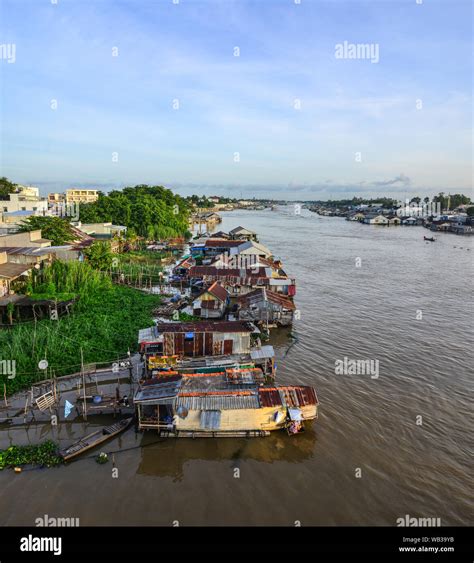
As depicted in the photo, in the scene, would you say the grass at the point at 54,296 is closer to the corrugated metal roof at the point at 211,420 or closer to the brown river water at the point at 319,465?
the brown river water at the point at 319,465

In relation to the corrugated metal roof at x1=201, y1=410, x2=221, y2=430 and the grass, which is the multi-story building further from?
the corrugated metal roof at x1=201, y1=410, x2=221, y2=430

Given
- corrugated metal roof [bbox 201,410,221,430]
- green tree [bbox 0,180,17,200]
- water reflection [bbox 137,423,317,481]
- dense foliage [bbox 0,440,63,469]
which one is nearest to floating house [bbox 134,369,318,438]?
corrugated metal roof [bbox 201,410,221,430]
